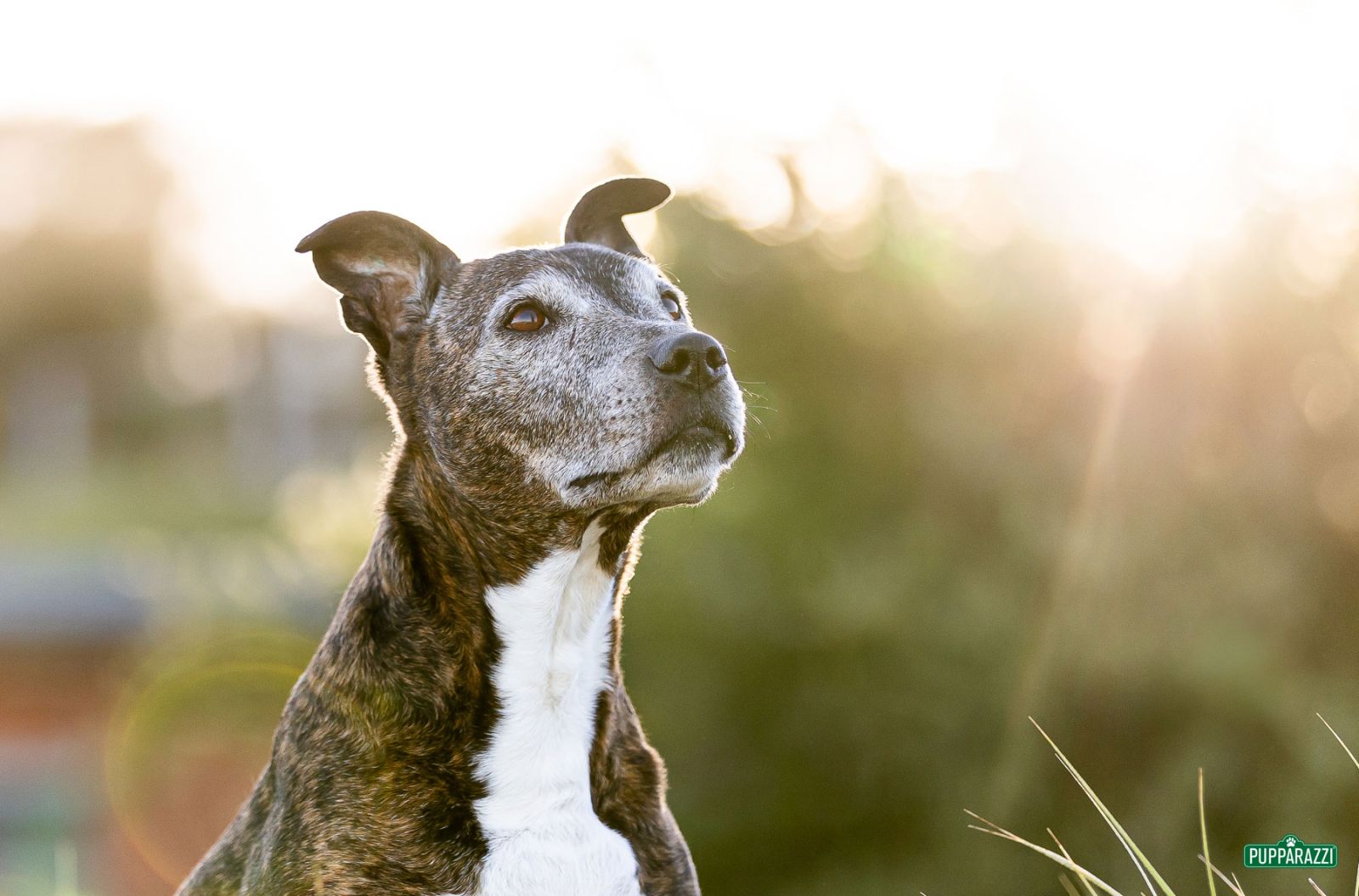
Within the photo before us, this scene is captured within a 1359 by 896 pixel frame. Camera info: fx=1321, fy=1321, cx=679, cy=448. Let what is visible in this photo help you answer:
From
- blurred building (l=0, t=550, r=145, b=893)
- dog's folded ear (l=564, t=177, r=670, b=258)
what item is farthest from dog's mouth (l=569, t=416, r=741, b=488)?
blurred building (l=0, t=550, r=145, b=893)

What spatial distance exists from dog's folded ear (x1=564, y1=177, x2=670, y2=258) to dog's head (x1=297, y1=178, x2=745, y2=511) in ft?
1.16

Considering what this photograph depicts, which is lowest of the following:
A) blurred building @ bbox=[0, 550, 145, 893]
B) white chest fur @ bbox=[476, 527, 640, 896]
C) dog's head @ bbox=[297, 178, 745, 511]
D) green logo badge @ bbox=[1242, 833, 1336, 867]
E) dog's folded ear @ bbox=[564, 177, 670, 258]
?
blurred building @ bbox=[0, 550, 145, 893]

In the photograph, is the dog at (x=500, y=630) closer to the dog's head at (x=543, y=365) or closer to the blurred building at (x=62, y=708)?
the dog's head at (x=543, y=365)

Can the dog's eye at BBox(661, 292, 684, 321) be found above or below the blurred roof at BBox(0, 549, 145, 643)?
above

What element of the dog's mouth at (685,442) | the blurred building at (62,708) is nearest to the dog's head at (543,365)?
the dog's mouth at (685,442)

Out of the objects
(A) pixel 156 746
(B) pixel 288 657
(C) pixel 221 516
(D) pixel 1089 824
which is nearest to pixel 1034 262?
(D) pixel 1089 824

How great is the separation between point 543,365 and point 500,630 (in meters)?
A: 0.76

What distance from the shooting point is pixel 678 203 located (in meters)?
8.55

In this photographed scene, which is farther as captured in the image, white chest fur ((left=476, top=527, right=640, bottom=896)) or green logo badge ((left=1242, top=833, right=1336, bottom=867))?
green logo badge ((left=1242, top=833, right=1336, bottom=867))

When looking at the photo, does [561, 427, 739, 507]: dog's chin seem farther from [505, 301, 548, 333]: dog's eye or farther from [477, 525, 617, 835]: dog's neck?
[505, 301, 548, 333]: dog's eye

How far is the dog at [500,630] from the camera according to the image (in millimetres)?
3262

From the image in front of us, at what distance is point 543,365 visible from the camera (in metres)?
3.73

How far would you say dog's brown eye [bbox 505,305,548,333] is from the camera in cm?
384

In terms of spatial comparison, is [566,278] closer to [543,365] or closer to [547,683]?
[543,365]
